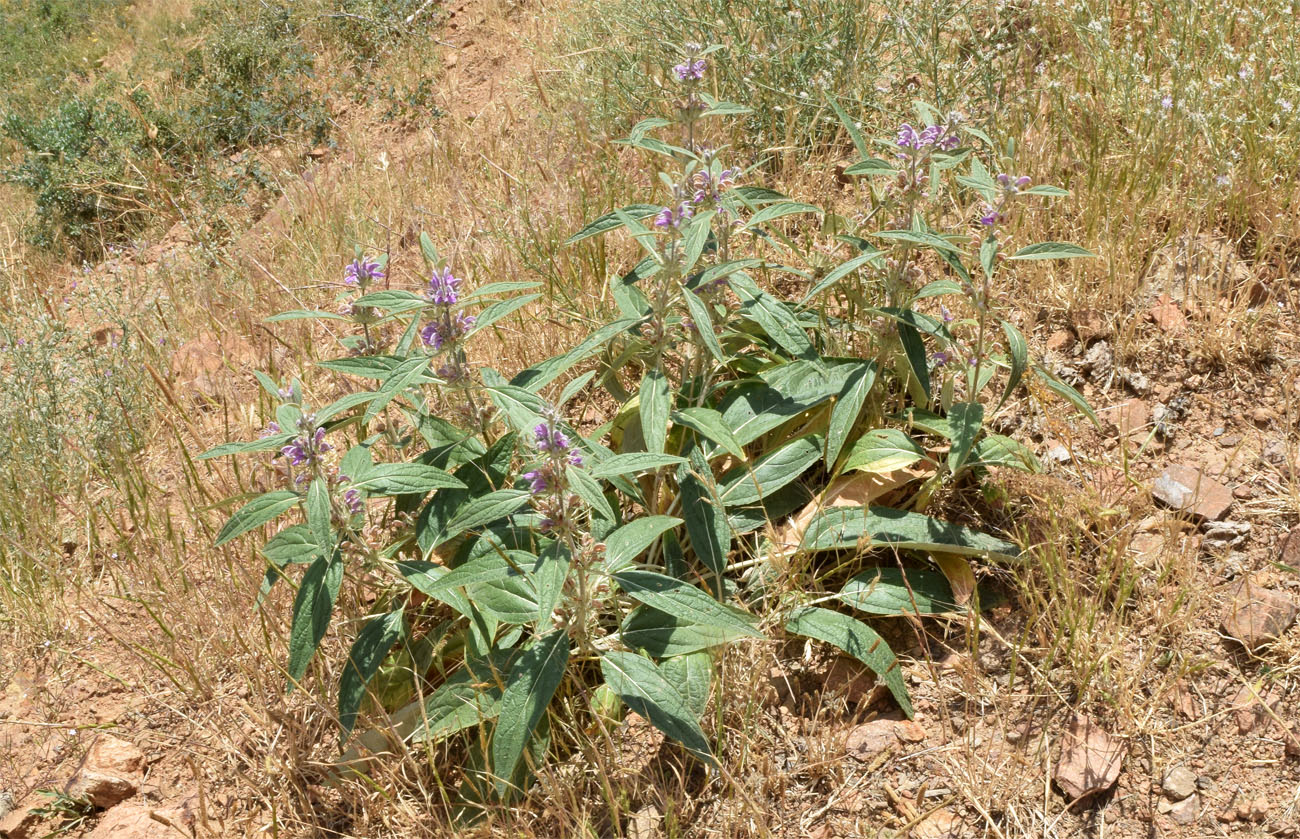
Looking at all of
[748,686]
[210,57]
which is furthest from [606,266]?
[210,57]

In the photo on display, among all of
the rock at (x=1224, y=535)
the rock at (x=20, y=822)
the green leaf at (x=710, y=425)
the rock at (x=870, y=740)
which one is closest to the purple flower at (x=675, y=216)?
the green leaf at (x=710, y=425)

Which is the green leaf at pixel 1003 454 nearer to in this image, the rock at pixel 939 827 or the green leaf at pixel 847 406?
the green leaf at pixel 847 406

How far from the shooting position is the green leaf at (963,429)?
2.67 metres

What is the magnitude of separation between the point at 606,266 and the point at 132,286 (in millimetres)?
2986

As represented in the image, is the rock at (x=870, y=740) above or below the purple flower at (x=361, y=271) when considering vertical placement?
below

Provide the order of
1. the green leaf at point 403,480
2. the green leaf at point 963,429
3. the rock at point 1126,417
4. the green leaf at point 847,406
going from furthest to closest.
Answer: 1. the rock at point 1126,417
2. the green leaf at point 847,406
3. the green leaf at point 963,429
4. the green leaf at point 403,480

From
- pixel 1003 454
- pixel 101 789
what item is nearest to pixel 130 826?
pixel 101 789

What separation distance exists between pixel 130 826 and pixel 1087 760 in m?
2.53

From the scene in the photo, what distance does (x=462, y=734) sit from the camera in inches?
105

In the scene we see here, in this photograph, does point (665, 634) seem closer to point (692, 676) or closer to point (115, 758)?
point (692, 676)

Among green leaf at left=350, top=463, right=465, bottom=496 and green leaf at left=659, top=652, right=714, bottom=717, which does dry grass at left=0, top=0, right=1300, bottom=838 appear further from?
green leaf at left=350, top=463, right=465, bottom=496

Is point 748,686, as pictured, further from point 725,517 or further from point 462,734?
point 462,734

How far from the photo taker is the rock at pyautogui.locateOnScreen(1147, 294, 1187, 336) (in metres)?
3.43

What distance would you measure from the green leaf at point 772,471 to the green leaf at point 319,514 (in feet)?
3.60
